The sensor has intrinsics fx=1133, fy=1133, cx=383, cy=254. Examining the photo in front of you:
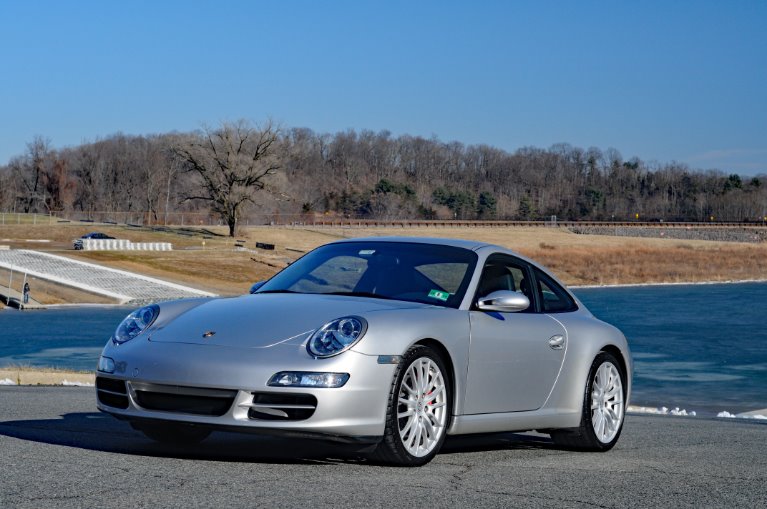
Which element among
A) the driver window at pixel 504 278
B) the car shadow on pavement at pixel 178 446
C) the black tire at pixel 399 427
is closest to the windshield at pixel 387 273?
the driver window at pixel 504 278

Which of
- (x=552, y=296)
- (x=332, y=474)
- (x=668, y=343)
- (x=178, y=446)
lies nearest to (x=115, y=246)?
(x=668, y=343)

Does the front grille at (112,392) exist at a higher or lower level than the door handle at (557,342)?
lower

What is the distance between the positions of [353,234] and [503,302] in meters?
115

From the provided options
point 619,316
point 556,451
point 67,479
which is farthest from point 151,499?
point 619,316

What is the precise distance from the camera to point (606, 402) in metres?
8.69

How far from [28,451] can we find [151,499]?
1811mm

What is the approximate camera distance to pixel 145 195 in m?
154

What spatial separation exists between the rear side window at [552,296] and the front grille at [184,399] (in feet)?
9.65

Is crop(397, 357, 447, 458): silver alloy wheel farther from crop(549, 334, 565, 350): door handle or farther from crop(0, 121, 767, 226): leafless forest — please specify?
crop(0, 121, 767, 226): leafless forest

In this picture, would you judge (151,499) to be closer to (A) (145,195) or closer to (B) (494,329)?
(B) (494,329)

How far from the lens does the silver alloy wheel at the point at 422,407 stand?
6.78 metres

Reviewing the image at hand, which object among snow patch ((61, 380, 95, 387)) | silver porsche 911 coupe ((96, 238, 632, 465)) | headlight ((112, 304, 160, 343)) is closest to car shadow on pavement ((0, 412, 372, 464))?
silver porsche 911 coupe ((96, 238, 632, 465))

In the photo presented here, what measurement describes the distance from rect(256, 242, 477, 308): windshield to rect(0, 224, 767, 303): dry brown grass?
166 feet

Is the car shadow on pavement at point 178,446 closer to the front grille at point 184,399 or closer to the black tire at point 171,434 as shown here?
the black tire at point 171,434
